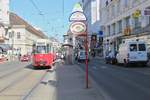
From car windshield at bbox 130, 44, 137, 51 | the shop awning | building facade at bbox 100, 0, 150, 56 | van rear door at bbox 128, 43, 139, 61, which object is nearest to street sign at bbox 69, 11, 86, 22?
building facade at bbox 100, 0, 150, 56

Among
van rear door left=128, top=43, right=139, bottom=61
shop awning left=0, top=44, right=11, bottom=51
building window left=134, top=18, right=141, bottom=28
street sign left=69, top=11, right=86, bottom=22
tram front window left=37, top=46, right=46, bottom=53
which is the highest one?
building window left=134, top=18, right=141, bottom=28

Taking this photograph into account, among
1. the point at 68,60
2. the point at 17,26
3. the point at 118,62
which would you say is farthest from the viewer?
the point at 17,26

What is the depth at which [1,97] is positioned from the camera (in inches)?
675

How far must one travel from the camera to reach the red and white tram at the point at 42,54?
1734 inches

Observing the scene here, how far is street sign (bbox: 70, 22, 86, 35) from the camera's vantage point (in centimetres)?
2008

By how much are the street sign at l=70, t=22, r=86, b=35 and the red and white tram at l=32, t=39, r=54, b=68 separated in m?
23.8

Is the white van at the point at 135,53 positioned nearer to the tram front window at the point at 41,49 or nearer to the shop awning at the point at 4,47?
the tram front window at the point at 41,49

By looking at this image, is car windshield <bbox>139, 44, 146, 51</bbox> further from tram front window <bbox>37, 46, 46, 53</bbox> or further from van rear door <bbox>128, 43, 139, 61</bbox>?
tram front window <bbox>37, 46, 46, 53</bbox>

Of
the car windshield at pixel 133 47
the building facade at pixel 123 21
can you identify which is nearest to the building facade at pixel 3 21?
the building facade at pixel 123 21

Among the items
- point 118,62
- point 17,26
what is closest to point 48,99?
point 118,62

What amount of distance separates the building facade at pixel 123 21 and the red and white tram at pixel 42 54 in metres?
10.8

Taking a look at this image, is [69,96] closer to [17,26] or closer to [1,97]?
[1,97]

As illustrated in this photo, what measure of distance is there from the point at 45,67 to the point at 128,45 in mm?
9002

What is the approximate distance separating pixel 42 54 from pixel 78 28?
959 inches
